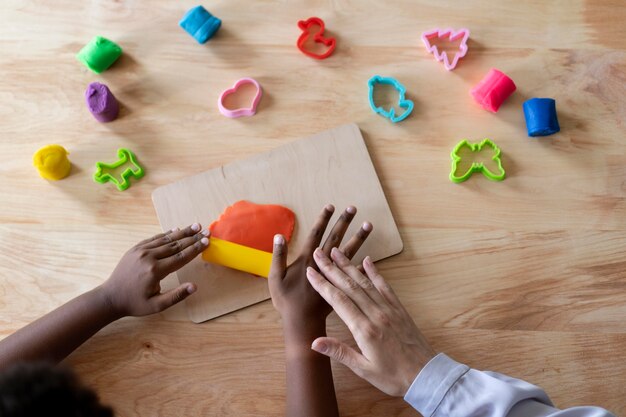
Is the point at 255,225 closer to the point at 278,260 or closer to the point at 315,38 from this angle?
the point at 278,260

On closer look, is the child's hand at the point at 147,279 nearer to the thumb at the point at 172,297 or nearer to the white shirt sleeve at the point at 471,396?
the thumb at the point at 172,297

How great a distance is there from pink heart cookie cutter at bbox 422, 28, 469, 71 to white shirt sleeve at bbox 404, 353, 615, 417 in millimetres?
485

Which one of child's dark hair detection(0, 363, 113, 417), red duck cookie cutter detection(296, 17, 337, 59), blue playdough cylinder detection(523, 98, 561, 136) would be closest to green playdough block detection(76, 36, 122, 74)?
red duck cookie cutter detection(296, 17, 337, 59)

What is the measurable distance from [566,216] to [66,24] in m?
0.87

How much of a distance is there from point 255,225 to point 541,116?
46 centimetres

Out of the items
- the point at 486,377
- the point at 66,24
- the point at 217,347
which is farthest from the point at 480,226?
the point at 66,24

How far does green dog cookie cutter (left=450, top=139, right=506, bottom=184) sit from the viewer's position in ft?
2.73

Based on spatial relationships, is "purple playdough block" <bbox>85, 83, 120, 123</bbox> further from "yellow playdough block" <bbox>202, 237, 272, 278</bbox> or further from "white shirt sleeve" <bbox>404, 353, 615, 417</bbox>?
"white shirt sleeve" <bbox>404, 353, 615, 417</bbox>

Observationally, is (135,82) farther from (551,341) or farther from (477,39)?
(551,341)

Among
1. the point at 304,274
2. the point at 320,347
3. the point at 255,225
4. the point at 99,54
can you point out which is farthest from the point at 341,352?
the point at 99,54

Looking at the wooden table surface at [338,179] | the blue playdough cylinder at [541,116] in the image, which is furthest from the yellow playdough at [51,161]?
the blue playdough cylinder at [541,116]

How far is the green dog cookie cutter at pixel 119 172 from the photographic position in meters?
0.84

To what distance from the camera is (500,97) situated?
86 centimetres

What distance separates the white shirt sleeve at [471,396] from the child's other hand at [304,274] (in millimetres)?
177
